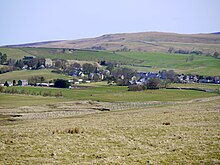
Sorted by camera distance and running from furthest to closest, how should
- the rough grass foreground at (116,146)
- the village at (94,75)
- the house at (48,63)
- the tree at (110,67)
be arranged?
the house at (48,63) < the tree at (110,67) < the village at (94,75) < the rough grass foreground at (116,146)

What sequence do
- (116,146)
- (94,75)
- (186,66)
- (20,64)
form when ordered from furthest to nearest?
(186,66), (20,64), (94,75), (116,146)

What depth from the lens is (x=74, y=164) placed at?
1547 centimetres

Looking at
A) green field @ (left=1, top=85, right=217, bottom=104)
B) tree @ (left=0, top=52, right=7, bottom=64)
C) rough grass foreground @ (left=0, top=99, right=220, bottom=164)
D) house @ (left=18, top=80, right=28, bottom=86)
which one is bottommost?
green field @ (left=1, top=85, right=217, bottom=104)

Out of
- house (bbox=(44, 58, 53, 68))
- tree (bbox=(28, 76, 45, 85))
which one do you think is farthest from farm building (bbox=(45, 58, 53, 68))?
tree (bbox=(28, 76, 45, 85))

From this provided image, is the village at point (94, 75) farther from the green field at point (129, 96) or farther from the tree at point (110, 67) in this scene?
the green field at point (129, 96)

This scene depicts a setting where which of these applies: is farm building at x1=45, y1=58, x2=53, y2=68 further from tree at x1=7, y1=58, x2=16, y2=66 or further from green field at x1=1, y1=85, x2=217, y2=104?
green field at x1=1, y1=85, x2=217, y2=104

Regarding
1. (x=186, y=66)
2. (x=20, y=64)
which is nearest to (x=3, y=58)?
(x=20, y=64)

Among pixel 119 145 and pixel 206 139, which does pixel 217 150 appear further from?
pixel 119 145

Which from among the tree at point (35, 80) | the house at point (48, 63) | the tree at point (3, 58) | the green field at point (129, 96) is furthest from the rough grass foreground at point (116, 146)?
the tree at point (3, 58)

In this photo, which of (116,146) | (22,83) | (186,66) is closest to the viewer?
(116,146)

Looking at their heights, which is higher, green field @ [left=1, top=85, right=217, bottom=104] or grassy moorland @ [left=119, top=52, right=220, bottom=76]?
grassy moorland @ [left=119, top=52, right=220, bottom=76]

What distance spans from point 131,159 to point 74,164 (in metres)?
2.46

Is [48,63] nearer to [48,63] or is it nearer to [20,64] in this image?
[48,63]

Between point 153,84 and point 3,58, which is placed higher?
point 3,58
